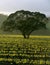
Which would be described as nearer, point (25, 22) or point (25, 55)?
point (25, 55)

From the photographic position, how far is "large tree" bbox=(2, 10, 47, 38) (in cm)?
8025

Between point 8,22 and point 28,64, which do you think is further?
point 8,22

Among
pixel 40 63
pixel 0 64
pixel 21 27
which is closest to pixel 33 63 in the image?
pixel 40 63

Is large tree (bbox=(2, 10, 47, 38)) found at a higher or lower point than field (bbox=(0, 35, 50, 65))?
higher

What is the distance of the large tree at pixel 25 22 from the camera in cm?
8025

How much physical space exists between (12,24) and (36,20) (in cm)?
692

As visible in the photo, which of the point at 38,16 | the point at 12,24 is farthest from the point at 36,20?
the point at 12,24

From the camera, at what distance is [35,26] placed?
8244cm

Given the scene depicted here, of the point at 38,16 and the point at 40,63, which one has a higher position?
the point at 38,16

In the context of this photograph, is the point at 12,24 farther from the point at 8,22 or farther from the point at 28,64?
the point at 28,64

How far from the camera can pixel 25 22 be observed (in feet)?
263

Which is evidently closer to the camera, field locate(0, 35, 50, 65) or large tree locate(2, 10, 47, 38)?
field locate(0, 35, 50, 65)

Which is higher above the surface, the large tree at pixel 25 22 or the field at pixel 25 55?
the large tree at pixel 25 22

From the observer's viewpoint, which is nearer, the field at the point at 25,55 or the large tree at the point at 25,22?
the field at the point at 25,55
